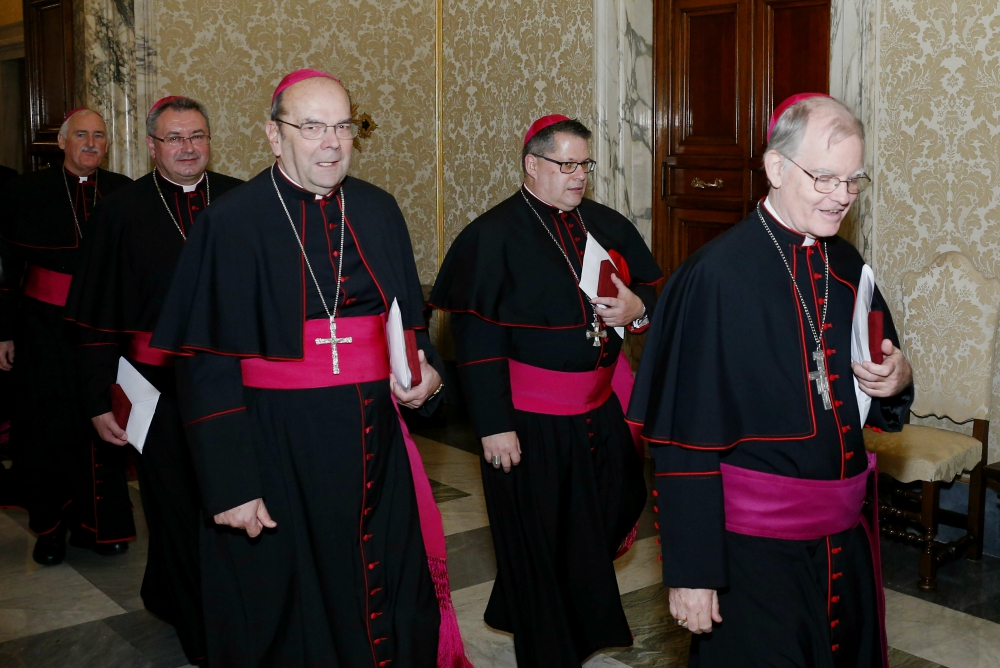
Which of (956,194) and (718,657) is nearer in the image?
(718,657)

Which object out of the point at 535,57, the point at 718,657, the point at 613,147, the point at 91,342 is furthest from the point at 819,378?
the point at 535,57

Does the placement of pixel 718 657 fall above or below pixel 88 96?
below

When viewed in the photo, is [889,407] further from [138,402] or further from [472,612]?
[138,402]

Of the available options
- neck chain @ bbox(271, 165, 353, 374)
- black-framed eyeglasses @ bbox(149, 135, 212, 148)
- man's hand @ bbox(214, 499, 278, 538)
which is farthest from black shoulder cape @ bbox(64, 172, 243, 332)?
man's hand @ bbox(214, 499, 278, 538)

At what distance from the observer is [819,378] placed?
7.56 ft

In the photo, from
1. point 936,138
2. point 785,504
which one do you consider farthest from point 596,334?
point 936,138

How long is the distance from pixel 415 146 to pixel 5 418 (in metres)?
3.18

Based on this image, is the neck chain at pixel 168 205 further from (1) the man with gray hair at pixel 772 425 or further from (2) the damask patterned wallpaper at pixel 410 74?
(2) the damask patterned wallpaper at pixel 410 74

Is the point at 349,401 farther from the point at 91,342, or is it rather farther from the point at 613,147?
the point at 613,147

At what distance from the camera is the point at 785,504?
2271 millimetres

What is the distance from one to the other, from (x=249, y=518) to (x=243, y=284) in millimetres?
606

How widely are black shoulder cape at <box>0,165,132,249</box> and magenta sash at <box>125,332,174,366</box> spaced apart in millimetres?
1307

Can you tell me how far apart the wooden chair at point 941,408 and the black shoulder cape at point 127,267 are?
2877mm

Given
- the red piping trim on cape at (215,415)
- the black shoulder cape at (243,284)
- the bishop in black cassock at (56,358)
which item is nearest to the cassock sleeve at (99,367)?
the bishop in black cassock at (56,358)
